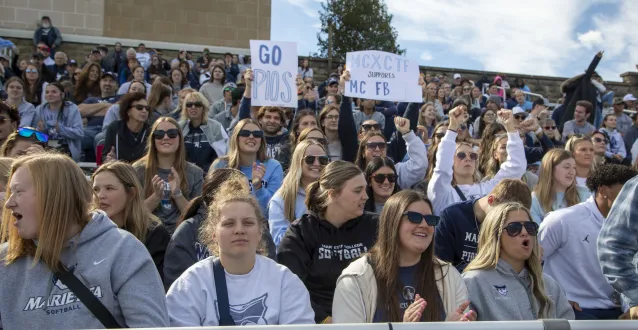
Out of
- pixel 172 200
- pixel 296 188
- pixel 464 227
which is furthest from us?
pixel 172 200

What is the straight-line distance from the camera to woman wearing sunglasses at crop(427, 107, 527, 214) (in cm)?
592

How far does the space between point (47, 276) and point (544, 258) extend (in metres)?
3.70

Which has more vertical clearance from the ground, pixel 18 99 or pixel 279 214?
pixel 18 99

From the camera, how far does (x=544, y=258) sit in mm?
5070

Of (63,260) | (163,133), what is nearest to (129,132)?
(163,133)

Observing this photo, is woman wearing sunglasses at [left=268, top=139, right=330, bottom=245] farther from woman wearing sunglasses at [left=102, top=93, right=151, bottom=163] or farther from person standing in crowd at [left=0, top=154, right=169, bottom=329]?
person standing in crowd at [left=0, top=154, right=169, bottom=329]

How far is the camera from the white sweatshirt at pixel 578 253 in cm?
491

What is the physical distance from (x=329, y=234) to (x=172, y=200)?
1.71 metres

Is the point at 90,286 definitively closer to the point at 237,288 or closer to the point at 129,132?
the point at 237,288

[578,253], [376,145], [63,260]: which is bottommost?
[578,253]

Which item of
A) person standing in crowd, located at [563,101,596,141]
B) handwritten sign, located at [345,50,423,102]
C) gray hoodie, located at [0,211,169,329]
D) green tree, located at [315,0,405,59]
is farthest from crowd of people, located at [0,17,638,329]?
green tree, located at [315,0,405,59]

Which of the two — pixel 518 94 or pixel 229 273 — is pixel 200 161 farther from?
pixel 518 94

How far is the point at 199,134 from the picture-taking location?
24.6 ft

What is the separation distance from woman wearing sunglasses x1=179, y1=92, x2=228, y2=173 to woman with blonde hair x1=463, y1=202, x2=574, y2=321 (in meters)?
3.89
